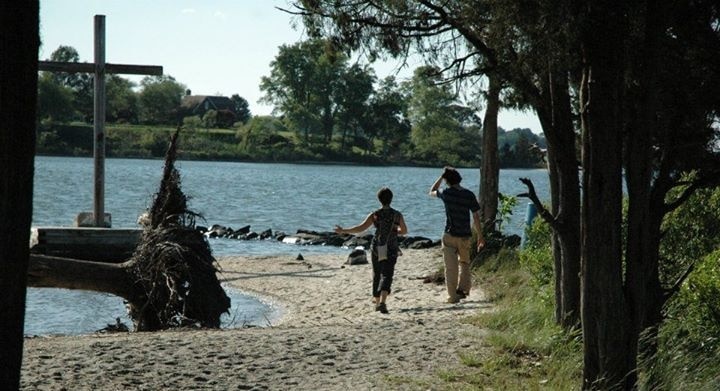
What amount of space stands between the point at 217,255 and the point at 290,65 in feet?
Answer: 361

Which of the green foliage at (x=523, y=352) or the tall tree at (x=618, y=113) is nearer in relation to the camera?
the tall tree at (x=618, y=113)

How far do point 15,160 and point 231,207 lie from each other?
57.3 m

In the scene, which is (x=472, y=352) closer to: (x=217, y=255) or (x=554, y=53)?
(x=554, y=53)

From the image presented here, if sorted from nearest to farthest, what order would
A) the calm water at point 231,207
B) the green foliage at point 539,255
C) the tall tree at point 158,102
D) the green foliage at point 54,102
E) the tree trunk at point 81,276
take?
1. the green foliage at point 539,255
2. the tree trunk at point 81,276
3. the calm water at point 231,207
4. the green foliage at point 54,102
5. the tall tree at point 158,102

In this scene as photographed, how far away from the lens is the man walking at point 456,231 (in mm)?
15211

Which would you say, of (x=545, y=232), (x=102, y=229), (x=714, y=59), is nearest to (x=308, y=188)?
(x=102, y=229)

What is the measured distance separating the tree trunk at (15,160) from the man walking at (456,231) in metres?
10.5

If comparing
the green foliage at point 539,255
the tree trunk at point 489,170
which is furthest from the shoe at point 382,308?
the tree trunk at point 489,170

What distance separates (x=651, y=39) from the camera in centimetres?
779

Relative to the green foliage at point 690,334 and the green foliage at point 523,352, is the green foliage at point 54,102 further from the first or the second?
the green foliage at point 690,334

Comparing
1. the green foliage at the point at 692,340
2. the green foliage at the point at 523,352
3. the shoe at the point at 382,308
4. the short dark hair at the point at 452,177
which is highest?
the short dark hair at the point at 452,177

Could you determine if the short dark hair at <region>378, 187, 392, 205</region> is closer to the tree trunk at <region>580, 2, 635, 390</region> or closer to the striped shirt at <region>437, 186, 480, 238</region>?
the striped shirt at <region>437, 186, 480, 238</region>

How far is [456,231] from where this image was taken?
1554 cm

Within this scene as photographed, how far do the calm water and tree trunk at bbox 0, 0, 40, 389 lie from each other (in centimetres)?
1193
